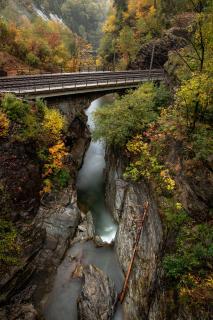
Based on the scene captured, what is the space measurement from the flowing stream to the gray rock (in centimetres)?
68

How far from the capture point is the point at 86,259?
2005 cm

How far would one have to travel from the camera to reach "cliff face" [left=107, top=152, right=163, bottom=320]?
49.6 feet

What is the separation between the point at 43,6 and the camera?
86.6 metres

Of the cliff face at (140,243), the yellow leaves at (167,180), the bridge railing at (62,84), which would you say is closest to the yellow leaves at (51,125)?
the bridge railing at (62,84)

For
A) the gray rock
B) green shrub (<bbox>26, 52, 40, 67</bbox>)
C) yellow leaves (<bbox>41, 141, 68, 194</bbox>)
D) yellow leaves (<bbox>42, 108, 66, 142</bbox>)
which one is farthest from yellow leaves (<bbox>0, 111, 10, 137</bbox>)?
green shrub (<bbox>26, 52, 40, 67</bbox>)

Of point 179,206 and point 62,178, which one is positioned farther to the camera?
point 62,178

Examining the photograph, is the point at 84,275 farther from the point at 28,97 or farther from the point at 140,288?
the point at 28,97

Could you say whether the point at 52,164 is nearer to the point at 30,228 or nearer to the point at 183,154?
the point at 30,228

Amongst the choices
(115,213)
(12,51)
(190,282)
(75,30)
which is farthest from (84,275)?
(75,30)

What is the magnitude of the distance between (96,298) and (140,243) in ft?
15.3

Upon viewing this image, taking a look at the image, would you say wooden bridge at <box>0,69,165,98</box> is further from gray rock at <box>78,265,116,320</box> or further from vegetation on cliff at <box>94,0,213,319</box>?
gray rock at <box>78,265,116,320</box>

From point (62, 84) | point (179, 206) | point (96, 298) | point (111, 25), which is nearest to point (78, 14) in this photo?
point (111, 25)

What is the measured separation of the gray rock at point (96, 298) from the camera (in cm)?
1648

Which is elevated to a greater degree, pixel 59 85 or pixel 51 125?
pixel 59 85
